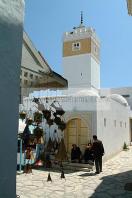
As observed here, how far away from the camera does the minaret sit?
3250cm

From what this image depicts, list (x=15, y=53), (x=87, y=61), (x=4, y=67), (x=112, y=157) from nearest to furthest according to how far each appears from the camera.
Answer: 1. (x=4, y=67)
2. (x=15, y=53)
3. (x=112, y=157)
4. (x=87, y=61)

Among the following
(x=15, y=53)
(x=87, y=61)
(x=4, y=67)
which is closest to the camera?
(x=4, y=67)

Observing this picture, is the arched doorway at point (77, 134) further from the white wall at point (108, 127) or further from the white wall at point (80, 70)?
the white wall at point (80, 70)

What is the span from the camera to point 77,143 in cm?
1469

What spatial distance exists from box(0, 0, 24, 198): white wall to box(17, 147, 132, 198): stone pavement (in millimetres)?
4985

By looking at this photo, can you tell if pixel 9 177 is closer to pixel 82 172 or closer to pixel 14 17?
pixel 14 17

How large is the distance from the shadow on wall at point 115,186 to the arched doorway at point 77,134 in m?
3.09

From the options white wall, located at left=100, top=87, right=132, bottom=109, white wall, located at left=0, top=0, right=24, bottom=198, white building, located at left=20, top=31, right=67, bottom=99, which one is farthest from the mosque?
white wall, located at left=100, top=87, right=132, bottom=109

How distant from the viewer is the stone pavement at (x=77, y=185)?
823cm

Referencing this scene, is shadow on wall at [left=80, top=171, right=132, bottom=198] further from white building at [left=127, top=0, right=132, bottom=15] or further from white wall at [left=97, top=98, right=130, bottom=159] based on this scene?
white building at [left=127, top=0, right=132, bottom=15]

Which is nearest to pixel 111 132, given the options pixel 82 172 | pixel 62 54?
pixel 82 172

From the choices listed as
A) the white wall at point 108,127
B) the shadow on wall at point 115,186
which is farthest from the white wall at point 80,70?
the shadow on wall at point 115,186

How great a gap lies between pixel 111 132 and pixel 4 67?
595 inches

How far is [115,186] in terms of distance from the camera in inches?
372
